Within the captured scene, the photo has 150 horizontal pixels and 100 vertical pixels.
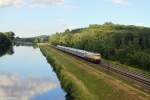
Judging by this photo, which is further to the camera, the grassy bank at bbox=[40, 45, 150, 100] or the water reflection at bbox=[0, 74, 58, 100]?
the water reflection at bbox=[0, 74, 58, 100]

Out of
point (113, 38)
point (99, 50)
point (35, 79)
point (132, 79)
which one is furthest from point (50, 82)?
point (113, 38)

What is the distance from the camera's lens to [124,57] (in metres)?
78.9

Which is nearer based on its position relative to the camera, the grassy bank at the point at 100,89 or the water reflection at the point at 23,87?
the grassy bank at the point at 100,89

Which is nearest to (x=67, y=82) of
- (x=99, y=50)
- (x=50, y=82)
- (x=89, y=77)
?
(x=89, y=77)

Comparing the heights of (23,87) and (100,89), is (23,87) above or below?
below

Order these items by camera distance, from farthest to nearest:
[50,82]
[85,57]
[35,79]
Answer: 1. [85,57]
2. [35,79]
3. [50,82]

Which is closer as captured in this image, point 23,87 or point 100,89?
point 100,89

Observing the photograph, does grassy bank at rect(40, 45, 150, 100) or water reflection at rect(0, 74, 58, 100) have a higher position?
grassy bank at rect(40, 45, 150, 100)

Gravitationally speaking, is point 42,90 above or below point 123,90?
below

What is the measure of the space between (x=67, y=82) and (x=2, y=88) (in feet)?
43.3

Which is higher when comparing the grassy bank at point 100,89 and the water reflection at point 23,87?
the grassy bank at point 100,89

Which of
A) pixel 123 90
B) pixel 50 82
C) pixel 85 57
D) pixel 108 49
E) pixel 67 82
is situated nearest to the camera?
pixel 123 90

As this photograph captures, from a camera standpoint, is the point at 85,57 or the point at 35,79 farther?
the point at 85,57

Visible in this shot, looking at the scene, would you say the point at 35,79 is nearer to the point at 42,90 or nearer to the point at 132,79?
the point at 42,90
